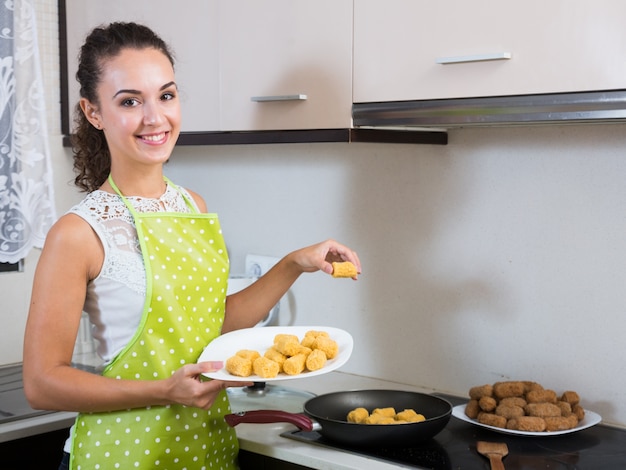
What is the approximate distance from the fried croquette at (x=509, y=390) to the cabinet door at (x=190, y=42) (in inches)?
34.9

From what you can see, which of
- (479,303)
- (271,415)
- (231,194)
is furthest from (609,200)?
(231,194)

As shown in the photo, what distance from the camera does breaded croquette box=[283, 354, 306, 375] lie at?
1499 mm

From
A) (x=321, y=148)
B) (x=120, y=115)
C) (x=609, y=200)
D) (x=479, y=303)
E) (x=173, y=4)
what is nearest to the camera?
(x=120, y=115)

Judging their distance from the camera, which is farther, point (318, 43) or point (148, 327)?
point (318, 43)

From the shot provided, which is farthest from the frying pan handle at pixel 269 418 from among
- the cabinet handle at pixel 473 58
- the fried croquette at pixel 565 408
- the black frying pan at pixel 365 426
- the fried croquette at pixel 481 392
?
the cabinet handle at pixel 473 58

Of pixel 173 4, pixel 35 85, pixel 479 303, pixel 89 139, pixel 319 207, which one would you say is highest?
pixel 173 4

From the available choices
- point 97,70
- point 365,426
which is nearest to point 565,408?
point 365,426

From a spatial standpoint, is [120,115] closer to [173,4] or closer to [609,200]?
[173,4]

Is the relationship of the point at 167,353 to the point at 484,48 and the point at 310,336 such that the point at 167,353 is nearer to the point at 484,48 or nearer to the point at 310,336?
the point at 310,336

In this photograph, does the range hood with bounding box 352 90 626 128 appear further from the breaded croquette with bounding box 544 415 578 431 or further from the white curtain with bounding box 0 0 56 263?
the white curtain with bounding box 0 0 56 263

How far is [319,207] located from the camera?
90.6 inches

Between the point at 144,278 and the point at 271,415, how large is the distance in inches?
14.6

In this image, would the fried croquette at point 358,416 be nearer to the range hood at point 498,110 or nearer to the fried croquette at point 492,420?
the fried croquette at point 492,420

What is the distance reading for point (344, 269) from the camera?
1.61 meters
